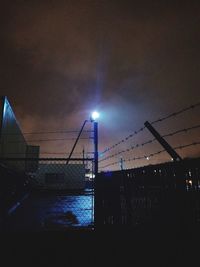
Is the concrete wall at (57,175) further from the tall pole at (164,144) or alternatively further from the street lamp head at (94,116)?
the tall pole at (164,144)

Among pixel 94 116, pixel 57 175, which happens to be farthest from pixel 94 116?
pixel 57 175

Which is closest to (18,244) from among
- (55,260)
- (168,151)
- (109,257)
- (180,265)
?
(55,260)

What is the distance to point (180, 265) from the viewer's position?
3.17 m

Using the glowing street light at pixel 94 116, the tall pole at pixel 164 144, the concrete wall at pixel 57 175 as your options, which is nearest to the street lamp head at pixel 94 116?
the glowing street light at pixel 94 116

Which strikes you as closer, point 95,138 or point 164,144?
point 164,144

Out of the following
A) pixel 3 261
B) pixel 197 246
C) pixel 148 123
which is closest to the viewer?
pixel 197 246

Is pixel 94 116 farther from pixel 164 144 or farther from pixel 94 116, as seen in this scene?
pixel 164 144

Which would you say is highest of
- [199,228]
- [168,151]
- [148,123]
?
[148,123]

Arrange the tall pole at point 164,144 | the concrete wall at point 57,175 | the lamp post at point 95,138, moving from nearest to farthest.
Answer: the tall pole at point 164,144 < the lamp post at point 95,138 < the concrete wall at point 57,175

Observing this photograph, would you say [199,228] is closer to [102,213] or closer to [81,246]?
[81,246]

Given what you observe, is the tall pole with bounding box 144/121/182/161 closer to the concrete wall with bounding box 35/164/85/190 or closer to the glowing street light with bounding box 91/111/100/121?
the glowing street light with bounding box 91/111/100/121

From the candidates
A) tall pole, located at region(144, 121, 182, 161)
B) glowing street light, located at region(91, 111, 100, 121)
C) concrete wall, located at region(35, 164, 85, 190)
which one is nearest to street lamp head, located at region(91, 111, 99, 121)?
glowing street light, located at region(91, 111, 100, 121)

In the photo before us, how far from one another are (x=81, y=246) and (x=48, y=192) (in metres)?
3.84

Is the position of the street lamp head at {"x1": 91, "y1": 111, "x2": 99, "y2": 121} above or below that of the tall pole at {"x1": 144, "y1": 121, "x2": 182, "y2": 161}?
above
